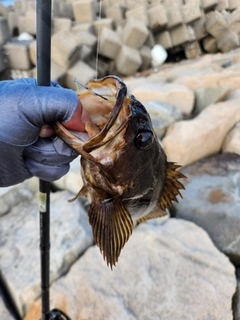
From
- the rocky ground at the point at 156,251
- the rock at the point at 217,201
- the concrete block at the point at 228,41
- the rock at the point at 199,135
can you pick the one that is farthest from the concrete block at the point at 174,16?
the rock at the point at 217,201

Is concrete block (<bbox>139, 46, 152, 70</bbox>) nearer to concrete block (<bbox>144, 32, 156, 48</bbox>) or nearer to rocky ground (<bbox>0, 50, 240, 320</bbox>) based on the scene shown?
concrete block (<bbox>144, 32, 156, 48</bbox>)

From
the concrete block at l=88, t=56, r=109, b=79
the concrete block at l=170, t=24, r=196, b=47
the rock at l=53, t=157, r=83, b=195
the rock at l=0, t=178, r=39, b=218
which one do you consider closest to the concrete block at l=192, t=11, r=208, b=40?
the concrete block at l=170, t=24, r=196, b=47

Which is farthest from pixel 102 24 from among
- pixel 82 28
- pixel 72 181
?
pixel 72 181

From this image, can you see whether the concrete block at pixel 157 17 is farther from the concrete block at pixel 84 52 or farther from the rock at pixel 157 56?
the concrete block at pixel 84 52

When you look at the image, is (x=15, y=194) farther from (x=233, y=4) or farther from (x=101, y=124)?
(x=233, y=4)

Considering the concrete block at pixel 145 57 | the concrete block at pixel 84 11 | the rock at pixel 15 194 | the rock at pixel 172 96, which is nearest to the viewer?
the rock at pixel 15 194
